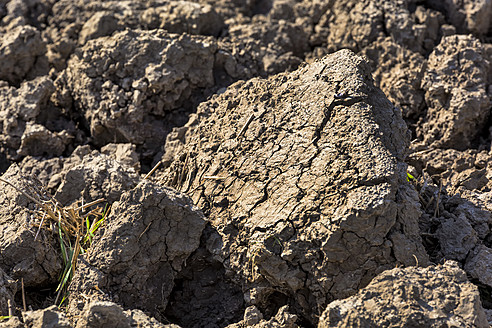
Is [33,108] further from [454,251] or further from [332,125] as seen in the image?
[454,251]

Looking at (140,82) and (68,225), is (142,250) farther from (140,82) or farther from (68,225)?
(140,82)

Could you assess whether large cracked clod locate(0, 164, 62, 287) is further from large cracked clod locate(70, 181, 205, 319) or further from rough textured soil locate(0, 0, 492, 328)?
large cracked clod locate(70, 181, 205, 319)

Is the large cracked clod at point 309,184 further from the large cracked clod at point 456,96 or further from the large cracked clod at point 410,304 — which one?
the large cracked clod at point 456,96

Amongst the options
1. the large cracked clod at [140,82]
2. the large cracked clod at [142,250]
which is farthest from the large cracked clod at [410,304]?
the large cracked clod at [140,82]

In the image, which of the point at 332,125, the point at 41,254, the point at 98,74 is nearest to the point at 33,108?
the point at 98,74

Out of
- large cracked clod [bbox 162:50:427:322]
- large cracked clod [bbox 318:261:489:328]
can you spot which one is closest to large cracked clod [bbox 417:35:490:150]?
large cracked clod [bbox 162:50:427:322]

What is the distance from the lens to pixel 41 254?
9.79 feet

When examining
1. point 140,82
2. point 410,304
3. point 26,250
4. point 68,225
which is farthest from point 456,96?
point 26,250

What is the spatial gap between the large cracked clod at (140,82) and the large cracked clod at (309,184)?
0.80m

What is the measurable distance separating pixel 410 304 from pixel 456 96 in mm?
2057

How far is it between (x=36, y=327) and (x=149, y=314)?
558mm

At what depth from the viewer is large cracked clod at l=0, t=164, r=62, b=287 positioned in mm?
2947

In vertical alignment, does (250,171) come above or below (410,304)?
above

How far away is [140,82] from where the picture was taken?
4.01 meters
